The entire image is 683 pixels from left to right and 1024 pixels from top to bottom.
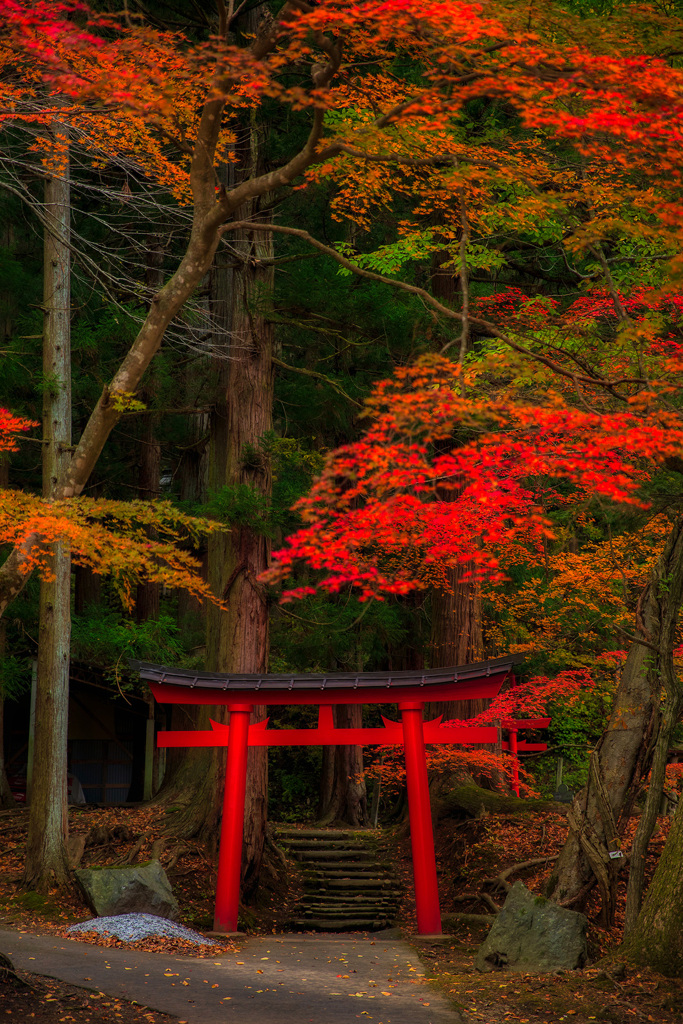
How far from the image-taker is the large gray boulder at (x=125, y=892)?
9.45 metres

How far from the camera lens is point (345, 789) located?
19.2 meters

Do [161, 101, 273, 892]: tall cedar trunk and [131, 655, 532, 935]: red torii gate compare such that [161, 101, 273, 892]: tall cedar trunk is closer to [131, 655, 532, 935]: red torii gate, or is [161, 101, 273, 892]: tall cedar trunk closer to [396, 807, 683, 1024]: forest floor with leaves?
[131, 655, 532, 935]: red torii gate

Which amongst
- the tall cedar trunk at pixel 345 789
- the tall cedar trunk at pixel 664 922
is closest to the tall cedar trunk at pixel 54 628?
the tall cedar trunk at pixel 664 922

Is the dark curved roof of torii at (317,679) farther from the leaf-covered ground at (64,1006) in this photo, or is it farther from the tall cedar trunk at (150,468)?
the tall cedar trunk at (150,468)

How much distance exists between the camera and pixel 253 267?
12812 mm

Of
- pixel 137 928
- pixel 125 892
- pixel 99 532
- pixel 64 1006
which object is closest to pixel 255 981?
pixel 64 1006

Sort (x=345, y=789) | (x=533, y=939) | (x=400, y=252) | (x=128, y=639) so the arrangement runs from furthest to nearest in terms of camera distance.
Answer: (x=345, y=789) < (x=128, y=639) < (x=400, y=252) < (x=533, y=939)

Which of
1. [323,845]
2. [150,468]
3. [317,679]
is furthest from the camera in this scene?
[150,468]

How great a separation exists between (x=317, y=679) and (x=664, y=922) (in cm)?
491

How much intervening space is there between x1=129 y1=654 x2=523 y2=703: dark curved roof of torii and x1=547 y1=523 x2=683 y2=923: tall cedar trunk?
4.79 ft

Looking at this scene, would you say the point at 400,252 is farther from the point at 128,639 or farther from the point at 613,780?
the point at 613,780

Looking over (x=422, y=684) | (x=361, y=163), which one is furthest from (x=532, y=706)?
(x=361, y=163)

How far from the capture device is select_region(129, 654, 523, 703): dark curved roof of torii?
10.4m

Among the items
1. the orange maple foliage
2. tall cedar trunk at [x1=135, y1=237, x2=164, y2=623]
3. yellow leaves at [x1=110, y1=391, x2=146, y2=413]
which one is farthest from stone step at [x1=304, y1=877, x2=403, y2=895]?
yellow leaves at [x1=110, y1=391, x2=146, y2=413]
